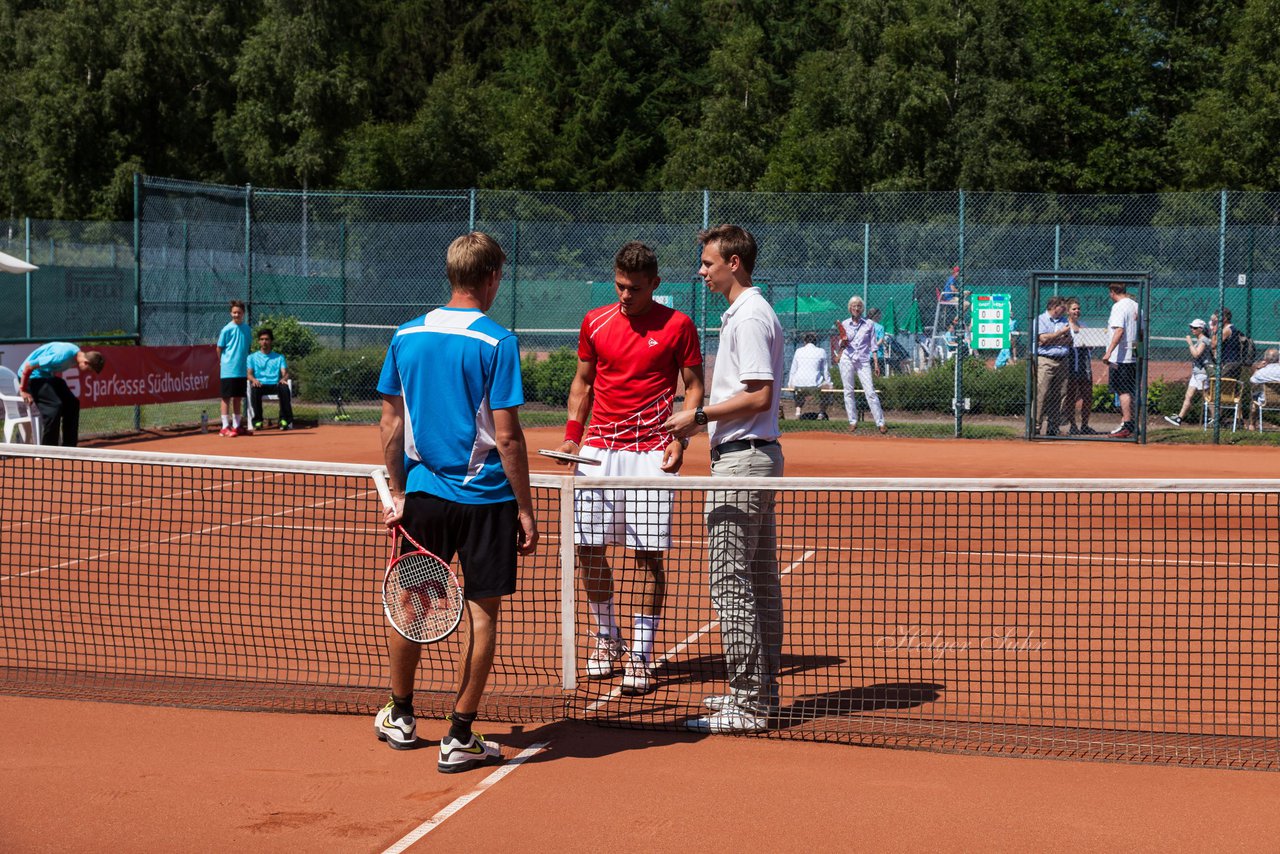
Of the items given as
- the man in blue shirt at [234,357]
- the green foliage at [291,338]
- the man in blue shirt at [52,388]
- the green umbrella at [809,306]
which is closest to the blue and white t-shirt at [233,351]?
the man in blue shirt at [234,357]

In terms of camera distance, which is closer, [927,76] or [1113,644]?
[1113,644]

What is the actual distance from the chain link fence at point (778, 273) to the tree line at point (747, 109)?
15306 mm

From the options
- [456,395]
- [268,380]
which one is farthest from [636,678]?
[268,380]

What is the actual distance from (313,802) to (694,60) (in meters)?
52.2

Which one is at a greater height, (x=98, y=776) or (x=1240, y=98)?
(x=1240, y=98)

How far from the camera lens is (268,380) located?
61.8 feet

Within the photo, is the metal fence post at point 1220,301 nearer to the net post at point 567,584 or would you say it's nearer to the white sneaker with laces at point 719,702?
the white sneaker with laces at point 719,702

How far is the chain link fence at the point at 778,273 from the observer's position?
19.5 meters

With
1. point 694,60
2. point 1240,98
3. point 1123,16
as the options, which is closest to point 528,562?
point 1240,98

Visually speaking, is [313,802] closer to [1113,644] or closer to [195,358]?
[1113,644]

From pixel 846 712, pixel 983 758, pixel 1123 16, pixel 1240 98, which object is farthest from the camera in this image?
pixel 1123 16

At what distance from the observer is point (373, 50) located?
58.9 metres

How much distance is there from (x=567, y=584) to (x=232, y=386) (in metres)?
12.8

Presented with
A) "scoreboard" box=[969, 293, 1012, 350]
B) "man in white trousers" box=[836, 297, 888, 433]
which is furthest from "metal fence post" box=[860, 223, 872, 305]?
"man in white trousers" box=[836, 297, 888, 433]
